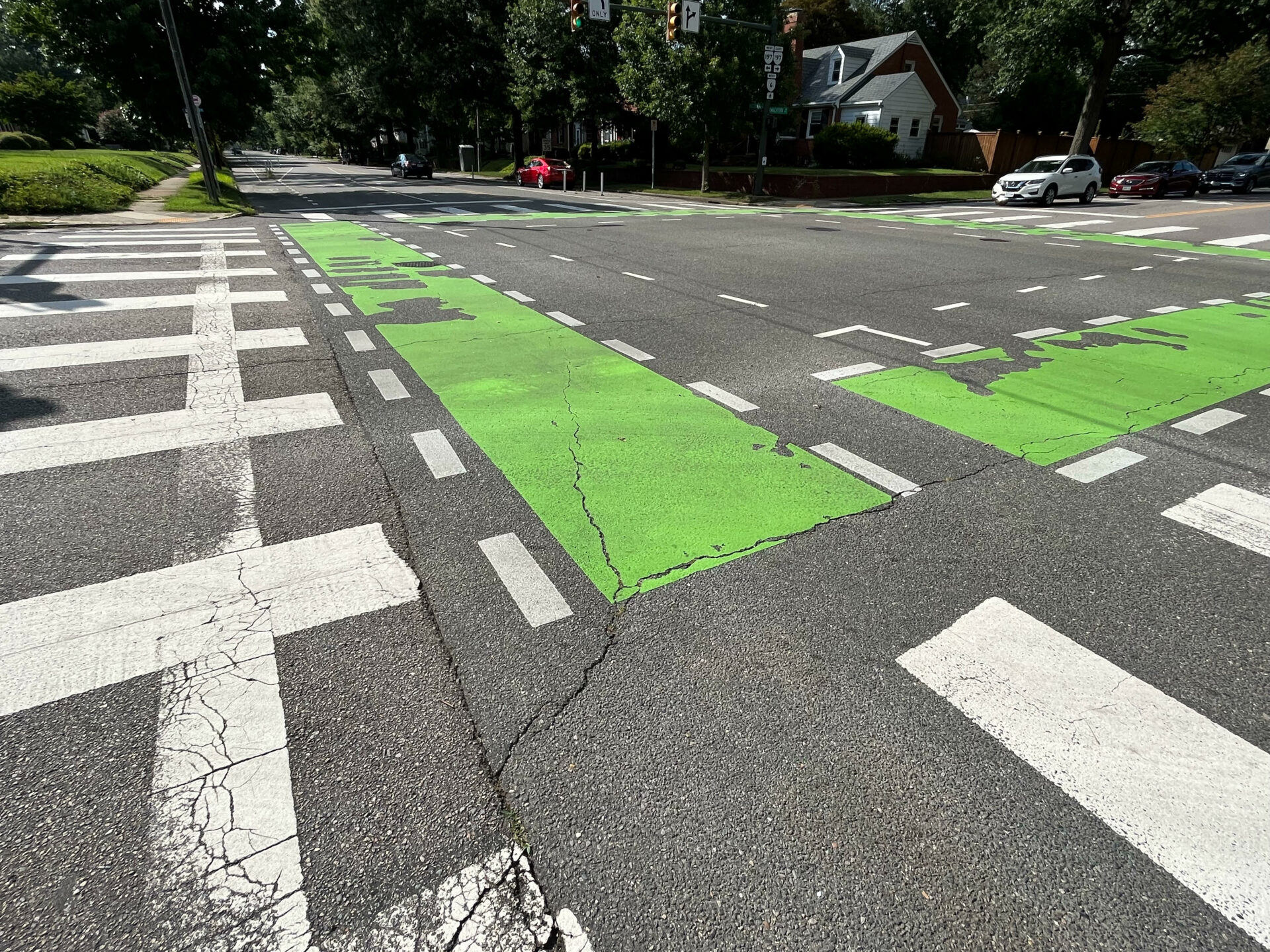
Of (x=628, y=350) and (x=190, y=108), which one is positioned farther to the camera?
(x=190, y=108)

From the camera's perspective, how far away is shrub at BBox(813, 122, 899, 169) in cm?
3603

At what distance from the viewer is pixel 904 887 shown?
6.12ft

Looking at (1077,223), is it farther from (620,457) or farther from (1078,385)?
(620,457)

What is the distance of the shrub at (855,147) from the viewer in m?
36.0

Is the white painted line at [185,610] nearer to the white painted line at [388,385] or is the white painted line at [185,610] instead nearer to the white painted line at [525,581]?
the white painted line at [525,581]

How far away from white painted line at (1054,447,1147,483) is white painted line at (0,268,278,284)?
10.7m

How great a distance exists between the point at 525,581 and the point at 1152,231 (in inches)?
879

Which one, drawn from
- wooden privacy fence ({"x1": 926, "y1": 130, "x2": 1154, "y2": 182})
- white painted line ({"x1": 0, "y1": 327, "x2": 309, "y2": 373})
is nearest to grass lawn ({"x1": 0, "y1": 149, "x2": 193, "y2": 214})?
white painted line ({"x1": 0, "y1": 327, "x2": 309, "y2": 373})

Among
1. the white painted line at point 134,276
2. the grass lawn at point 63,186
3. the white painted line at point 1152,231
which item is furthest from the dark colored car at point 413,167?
the white painted line at point 1152,231

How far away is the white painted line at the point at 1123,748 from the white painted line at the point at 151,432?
171 inches

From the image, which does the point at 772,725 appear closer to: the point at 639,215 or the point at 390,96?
the point at 639,215

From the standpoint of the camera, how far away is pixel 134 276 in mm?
9602

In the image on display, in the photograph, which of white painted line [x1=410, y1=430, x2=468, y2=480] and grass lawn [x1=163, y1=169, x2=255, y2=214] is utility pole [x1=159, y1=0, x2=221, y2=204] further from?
white painted line [x1=410, y1=430, x2=468, y2=480]

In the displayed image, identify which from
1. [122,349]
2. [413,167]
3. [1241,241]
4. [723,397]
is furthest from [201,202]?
[1241,241]
